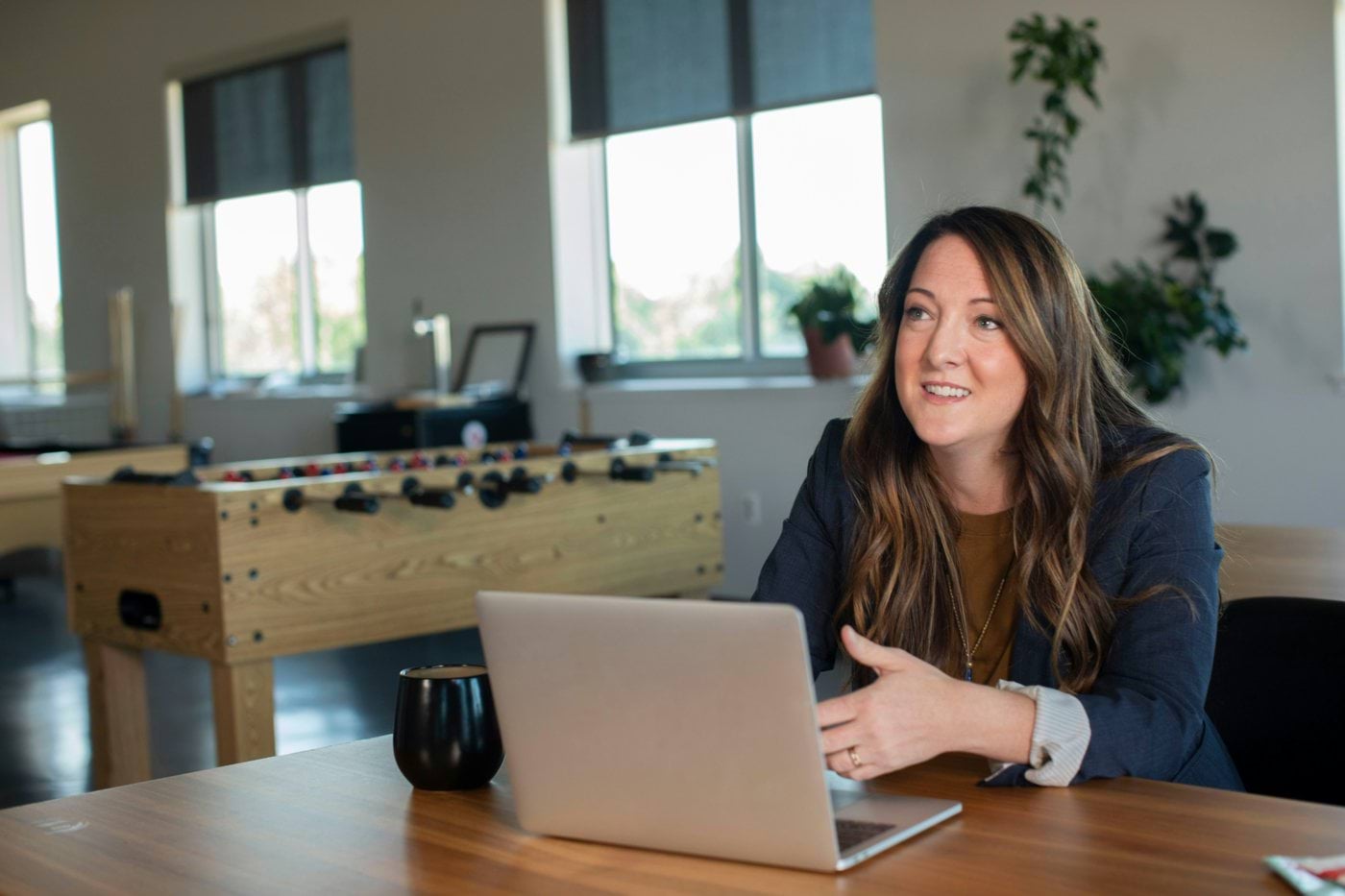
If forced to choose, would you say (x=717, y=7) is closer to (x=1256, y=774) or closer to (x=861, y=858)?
(x=1256, y=774)

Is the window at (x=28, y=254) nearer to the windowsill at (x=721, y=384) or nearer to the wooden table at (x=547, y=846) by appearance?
the windowsill at (x=721, y=384)

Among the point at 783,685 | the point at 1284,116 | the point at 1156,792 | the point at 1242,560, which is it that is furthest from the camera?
the point at 1284,116

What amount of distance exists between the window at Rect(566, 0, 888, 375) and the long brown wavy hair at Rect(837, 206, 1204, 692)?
3.58 m

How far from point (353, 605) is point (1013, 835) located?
7.17ft

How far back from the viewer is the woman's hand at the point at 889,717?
3.72ft

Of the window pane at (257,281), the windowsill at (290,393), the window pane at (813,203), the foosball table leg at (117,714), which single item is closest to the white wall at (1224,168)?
the window pane at (813,203)

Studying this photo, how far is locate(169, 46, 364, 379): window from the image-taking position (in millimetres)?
7059

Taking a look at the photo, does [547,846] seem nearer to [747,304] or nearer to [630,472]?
[630,472]

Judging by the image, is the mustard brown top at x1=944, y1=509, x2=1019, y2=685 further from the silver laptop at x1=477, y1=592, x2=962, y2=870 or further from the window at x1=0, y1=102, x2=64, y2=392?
the window at x1=0, y1=102, x2=64, y2=392

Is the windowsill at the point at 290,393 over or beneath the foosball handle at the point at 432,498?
over

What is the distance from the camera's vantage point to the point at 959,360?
1.48m

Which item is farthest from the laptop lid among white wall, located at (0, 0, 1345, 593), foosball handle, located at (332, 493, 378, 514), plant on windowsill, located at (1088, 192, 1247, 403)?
plant on windowsill, located at (1088, 192, 1247, 403)

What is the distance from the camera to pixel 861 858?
0.97 meters

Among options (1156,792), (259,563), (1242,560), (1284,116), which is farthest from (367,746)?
(1284,116)
